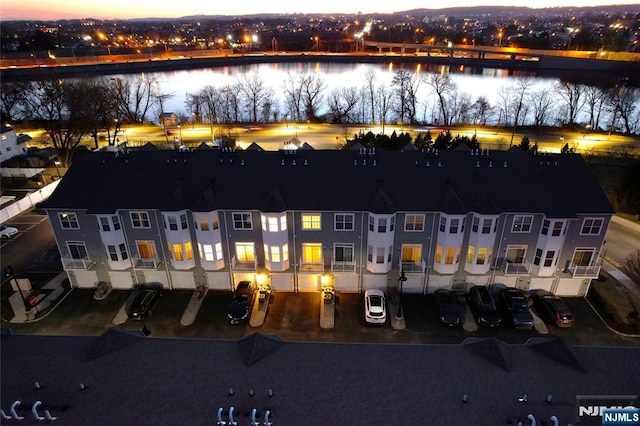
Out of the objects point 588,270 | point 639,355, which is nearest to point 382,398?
point 639,355

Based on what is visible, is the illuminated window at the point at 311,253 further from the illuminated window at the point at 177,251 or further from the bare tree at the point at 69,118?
the bare tree at the point at 69,118

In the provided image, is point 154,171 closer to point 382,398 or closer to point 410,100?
point 382,398

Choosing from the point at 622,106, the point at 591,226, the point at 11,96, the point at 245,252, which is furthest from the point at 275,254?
the point at 11,96

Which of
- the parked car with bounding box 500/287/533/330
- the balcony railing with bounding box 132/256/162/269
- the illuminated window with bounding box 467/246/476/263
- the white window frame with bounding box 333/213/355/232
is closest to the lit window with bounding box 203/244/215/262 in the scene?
the balcony railing with bounding box 132/256/162/269

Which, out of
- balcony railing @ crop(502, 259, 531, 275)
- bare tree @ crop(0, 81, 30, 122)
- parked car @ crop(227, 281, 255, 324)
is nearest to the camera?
parked car @ crop(227, 281, 255, 324)

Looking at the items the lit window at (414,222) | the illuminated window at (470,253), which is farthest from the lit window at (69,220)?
the illuminated window at (470,253)

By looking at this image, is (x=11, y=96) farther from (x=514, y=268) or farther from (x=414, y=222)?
(x=514, y=268)

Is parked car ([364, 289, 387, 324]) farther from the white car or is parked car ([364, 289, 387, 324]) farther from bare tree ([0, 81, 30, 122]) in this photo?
bare tree ([0, 81, 30, 122])
